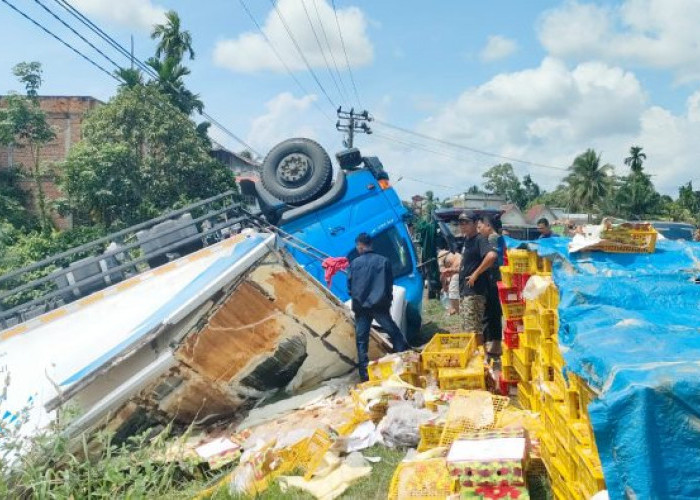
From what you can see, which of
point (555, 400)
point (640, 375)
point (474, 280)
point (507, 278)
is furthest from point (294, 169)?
point (640, 375)

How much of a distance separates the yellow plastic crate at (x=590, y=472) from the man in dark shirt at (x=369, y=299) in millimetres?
3940

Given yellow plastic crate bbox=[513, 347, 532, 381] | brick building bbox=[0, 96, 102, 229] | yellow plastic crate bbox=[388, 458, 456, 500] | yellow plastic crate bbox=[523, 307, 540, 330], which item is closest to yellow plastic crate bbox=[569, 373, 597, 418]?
yellow plastic crate bbox=[388, 458, 456, 500]

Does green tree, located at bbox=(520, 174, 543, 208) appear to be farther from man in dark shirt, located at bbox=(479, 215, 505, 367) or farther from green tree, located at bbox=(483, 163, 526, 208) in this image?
man in dark shirt, located at bbox=(479, 215, 505, 367)

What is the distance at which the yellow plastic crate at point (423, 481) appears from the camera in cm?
404

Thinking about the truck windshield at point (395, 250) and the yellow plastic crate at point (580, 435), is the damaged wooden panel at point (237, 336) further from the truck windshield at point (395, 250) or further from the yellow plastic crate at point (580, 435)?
the yellow plastic crate at point (580, 435)

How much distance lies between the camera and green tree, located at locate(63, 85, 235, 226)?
70.3ft

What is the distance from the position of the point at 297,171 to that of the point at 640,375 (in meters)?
8.39

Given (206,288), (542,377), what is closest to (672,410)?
(542,377)

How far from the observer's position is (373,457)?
16.9 feet

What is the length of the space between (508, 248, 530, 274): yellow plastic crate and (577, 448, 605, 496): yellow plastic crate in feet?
10.1

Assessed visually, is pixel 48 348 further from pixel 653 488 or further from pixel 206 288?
pixel 653 488

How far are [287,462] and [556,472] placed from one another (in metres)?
2.12

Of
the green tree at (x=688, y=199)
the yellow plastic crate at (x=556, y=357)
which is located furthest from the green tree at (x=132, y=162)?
the green tree at (x=688, y=199)

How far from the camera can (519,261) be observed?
6.31 metres
